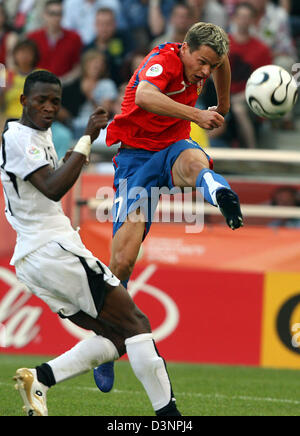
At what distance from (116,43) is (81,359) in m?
8.56

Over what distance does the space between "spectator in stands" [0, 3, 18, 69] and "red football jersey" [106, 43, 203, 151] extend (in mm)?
6451

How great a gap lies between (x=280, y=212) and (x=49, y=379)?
5907 millimetres

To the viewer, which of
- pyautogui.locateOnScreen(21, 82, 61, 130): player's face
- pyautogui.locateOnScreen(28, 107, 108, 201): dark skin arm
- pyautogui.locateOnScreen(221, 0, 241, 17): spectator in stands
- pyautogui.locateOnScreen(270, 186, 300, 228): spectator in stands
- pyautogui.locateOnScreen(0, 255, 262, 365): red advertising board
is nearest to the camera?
pyautogui.locateOnScreen(28, 107, 108, 201): dark skin arm

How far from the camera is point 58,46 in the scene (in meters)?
12.7

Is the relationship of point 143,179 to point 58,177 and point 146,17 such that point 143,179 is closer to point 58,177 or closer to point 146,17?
point 58,177

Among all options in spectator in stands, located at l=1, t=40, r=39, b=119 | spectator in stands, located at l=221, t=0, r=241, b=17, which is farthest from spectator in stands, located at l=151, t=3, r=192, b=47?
spectator in stands, located at l=1, t=40, r=39, b=119

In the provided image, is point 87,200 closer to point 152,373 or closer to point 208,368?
point 208,368

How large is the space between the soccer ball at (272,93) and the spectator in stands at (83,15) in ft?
23.4

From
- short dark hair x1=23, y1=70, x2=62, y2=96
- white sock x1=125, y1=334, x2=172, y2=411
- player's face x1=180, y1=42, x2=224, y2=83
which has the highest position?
player's face x1=180, y1=42, x2=224, y2=83

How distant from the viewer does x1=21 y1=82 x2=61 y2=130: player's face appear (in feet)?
16.4

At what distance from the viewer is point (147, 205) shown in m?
6.64

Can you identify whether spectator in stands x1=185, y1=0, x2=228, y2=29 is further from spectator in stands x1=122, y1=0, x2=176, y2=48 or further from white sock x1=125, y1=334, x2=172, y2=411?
white sock x1=125, y1=334, x2=172, y2=411
